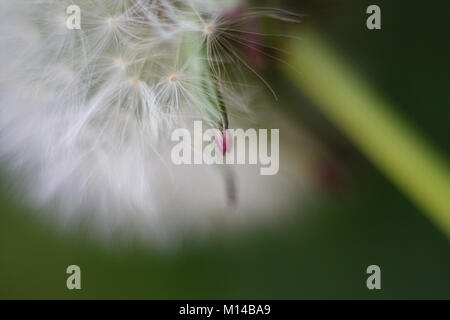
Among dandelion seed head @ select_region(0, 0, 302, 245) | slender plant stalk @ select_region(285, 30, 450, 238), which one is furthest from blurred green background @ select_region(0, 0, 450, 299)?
dandelion seed head @ select_region(0, 0, 302, 245)

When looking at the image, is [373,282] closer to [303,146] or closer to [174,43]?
[303,146]

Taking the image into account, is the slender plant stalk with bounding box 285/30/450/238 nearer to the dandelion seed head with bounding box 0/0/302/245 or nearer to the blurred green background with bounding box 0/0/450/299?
the blurred green background with bounding box 0/0/450/299

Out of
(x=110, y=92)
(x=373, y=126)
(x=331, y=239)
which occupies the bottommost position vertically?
(x=331, y=239)

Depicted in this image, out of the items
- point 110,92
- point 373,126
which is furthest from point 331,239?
point 110,92

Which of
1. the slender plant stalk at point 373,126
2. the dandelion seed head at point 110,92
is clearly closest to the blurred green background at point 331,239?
the slender plant stalk at point 373,126

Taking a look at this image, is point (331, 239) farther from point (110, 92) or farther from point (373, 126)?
point (110, 92)

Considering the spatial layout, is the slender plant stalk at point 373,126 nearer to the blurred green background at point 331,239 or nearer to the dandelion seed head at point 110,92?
the blurred green background at point 331,239
